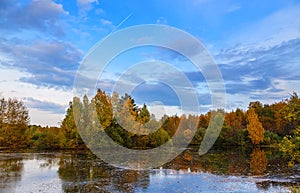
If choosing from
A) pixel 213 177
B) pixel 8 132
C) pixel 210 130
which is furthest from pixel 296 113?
pixel 210 130

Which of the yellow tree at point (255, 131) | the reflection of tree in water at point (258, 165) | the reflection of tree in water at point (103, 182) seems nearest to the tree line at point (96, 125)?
the yellow tree at point (255, 131)

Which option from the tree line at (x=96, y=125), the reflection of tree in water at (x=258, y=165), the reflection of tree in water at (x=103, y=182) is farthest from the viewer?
the tree line at (x=96, y=125)

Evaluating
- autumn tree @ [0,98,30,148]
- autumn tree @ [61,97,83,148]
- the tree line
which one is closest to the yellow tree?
the tree line

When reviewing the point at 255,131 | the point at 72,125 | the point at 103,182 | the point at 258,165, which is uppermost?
the point at 72,125

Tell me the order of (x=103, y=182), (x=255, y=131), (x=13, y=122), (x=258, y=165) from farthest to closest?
1. (x=255, y=131)
2. (x=13, y=122)
3. (x=258, y=165)
4. (x=103, y=182)

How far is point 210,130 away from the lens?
60.8m

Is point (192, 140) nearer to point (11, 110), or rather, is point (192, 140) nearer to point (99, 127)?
point (99, 127)

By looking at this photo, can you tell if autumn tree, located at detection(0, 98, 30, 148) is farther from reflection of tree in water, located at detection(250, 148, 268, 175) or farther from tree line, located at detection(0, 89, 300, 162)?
reflection of tree in water, located at detection(250, 148, 268, 175)

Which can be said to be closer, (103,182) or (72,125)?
(103,182)

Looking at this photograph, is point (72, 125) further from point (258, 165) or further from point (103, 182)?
point (103, 182)

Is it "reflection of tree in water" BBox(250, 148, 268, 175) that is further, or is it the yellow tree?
the yellow tree

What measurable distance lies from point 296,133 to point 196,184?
9.07 m

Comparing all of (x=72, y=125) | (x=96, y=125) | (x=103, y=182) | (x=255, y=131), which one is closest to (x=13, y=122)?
(x=72, y=125)

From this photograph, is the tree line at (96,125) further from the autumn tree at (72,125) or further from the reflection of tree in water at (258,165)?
the reflection of tree in water at (258,165)
